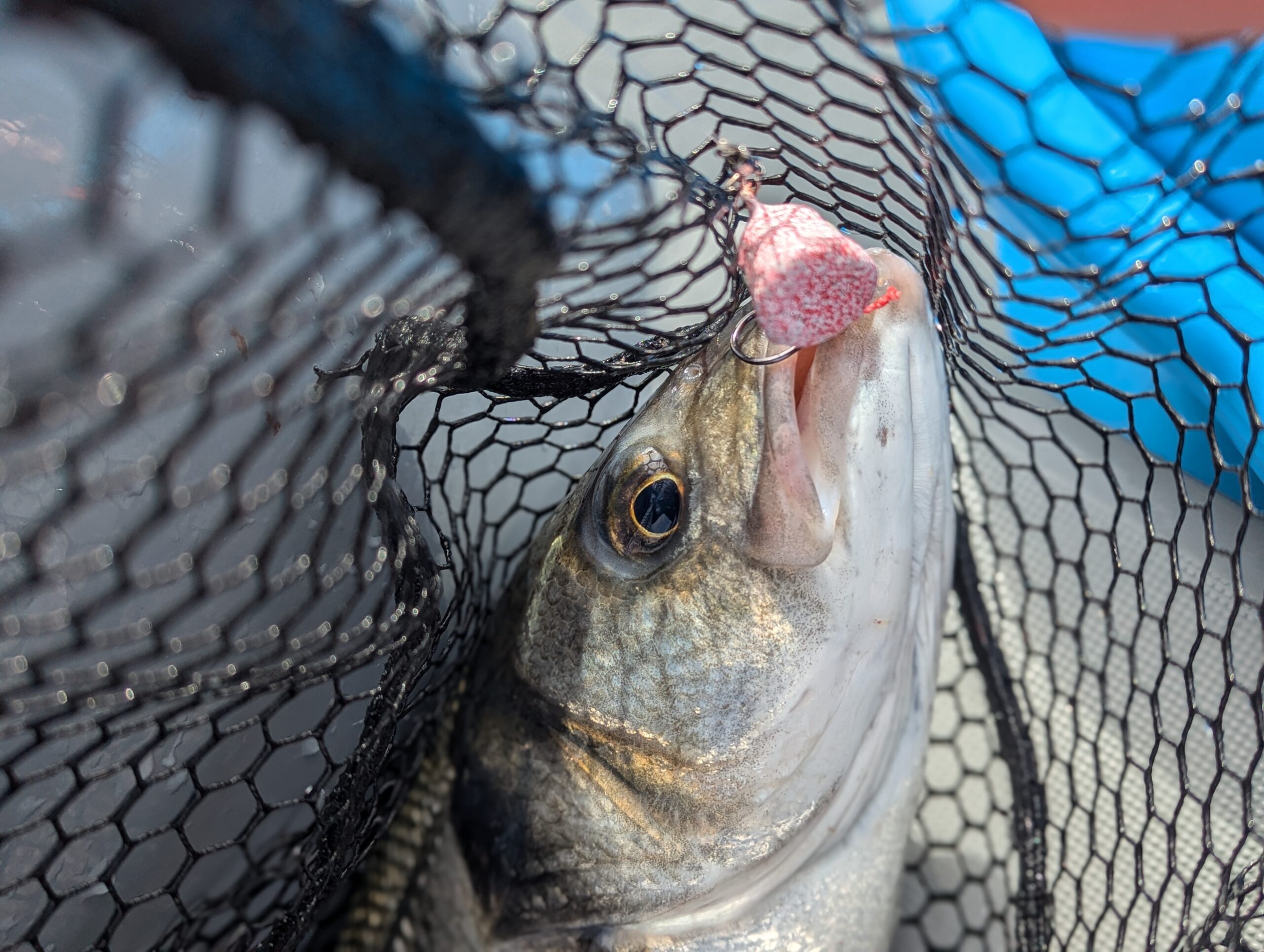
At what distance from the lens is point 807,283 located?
43.4 inches

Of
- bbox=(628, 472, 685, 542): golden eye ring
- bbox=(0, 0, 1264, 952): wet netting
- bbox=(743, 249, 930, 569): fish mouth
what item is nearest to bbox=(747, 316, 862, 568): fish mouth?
bbox=(743, 249, 930, 569): fish mouth

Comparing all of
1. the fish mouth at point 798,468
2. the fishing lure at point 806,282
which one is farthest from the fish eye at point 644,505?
the fishing lure at point 806,282

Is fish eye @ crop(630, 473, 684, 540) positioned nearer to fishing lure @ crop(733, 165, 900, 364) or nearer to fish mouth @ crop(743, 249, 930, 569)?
fish mouth @ crop(743, 249, 930, 569)

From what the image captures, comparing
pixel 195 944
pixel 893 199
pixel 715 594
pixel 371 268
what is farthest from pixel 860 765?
pixel 195 944

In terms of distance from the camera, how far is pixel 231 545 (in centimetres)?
115

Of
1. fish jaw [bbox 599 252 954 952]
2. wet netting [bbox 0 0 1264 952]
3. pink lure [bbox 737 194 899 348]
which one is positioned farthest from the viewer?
fish jaw [bbox 599 252 954 952]

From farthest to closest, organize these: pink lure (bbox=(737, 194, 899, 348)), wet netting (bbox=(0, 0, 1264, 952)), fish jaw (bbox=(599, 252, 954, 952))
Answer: fish jaw (bbox=(599, 252, 954, 952)), pink lure (bbox=(737, 194, 899, 348)), wet netting (bbox=(0, 0, 1264, 952))

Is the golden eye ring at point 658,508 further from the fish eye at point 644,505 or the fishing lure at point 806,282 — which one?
the fishing lure at point 806,282

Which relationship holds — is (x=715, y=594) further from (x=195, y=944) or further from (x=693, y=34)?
(x=195, y=944)

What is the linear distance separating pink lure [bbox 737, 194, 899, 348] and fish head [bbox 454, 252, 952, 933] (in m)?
0.09

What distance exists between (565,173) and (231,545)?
62cm

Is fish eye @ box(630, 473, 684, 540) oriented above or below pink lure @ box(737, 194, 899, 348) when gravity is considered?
below

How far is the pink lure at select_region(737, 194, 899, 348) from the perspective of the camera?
111 centimetres

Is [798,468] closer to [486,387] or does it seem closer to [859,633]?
[859,633]
